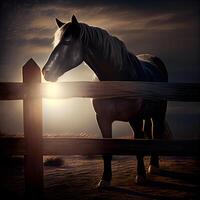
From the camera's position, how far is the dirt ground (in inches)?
190

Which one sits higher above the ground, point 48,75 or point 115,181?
point 48,75

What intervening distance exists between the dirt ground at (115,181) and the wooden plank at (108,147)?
1178mm

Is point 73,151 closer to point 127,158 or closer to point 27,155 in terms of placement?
point 27,155

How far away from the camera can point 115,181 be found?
221 inches

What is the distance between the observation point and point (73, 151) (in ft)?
11.9

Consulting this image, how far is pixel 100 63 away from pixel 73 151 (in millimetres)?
1671

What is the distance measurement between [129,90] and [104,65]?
137cm

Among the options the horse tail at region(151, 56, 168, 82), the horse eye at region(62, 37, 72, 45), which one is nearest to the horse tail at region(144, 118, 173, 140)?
the horse tail at region(151, 56, 168, 82)

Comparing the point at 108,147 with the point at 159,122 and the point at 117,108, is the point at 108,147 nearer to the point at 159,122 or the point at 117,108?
the point at 117,108

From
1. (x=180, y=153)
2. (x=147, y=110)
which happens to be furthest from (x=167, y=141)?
(x=147, y=110)

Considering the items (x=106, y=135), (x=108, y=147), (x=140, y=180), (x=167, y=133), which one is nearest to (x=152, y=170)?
(x=167, y=133)

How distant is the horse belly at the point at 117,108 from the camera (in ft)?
16.5

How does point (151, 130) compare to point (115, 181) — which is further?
point (151, 130)

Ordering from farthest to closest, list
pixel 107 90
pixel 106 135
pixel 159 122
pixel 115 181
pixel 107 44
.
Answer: pixel 159 122 → pixel 115 181 → pixel 106 135 → pixel 107 44 → pixel 107 90
